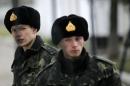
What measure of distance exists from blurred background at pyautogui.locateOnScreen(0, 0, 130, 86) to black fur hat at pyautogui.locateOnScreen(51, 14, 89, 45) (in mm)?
5247

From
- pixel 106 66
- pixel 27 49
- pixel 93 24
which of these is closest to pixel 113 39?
pixel 93 24

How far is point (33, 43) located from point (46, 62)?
0.20 metres

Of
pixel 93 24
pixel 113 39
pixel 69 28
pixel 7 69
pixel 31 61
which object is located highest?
pixel 69 28

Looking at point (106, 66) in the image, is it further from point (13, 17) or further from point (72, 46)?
point (13, 17)

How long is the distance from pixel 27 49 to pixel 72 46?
35.8 inches

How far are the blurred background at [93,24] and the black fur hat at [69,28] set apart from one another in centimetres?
525

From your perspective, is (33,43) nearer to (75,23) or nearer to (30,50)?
(30,50)

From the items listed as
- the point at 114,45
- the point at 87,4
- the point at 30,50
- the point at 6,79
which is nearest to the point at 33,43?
the point at 30,50

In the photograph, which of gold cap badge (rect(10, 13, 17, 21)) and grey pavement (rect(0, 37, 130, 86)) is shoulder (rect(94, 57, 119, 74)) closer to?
A: gold cap badge (rect(10, 13, 17, 21))

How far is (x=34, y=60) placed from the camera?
192 inches

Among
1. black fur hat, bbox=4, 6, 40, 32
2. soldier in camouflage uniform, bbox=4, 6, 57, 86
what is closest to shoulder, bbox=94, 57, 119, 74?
soldier in camouflage uniform, bbox=4, 6, 57, 86

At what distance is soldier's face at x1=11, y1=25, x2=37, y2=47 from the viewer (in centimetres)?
467

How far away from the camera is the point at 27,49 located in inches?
190

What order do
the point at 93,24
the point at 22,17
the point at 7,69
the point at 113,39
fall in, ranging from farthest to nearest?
the point at 113,39
the point at 7,69
the point at 93,24
the point at 22,17
